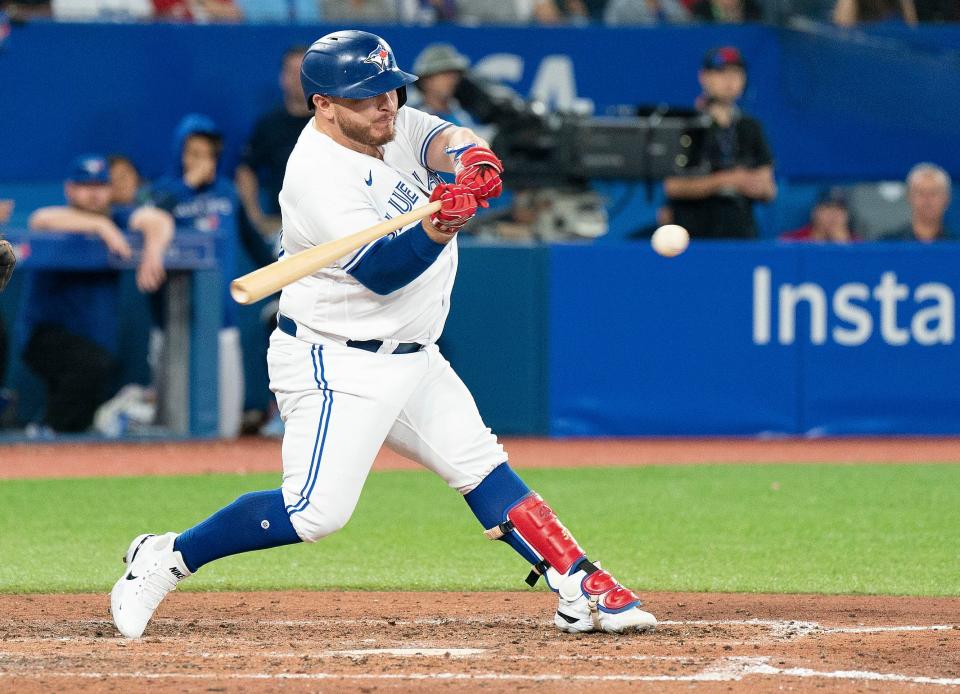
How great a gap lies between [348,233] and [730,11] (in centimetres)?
874

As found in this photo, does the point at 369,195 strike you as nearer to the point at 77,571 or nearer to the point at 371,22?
the point at 77,571

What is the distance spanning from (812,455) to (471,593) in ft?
14.4

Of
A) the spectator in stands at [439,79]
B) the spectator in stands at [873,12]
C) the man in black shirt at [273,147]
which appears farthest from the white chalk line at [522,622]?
the spectator in stands at [873,12]

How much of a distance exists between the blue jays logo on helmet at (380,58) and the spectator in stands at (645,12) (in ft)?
26.7

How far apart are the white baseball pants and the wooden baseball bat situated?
1.23 feet

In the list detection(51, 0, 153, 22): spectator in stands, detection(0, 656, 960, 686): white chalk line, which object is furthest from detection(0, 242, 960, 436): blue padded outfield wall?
detection(0, 656, 960, 686): white chalk line

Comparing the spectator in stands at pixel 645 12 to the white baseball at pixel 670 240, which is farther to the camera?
the spectator in stands at pixel 645 12

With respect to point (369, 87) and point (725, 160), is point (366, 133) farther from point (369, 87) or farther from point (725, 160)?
point (725, 160)

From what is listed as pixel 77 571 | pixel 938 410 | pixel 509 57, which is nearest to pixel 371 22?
pixel 509 57

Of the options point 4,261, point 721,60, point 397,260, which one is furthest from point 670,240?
point 721,60

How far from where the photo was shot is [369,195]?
455 centimetres

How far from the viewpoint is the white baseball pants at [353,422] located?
4492 mm

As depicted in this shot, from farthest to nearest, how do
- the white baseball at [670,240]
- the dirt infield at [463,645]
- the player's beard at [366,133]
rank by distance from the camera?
1. the white baseball at [670,240]
2. the player's beard at [366,133]
3. the dirt infield at [463,645]

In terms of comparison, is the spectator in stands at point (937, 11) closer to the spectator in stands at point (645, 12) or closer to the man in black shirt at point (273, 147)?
the spectator in stands at point (645, 12)
